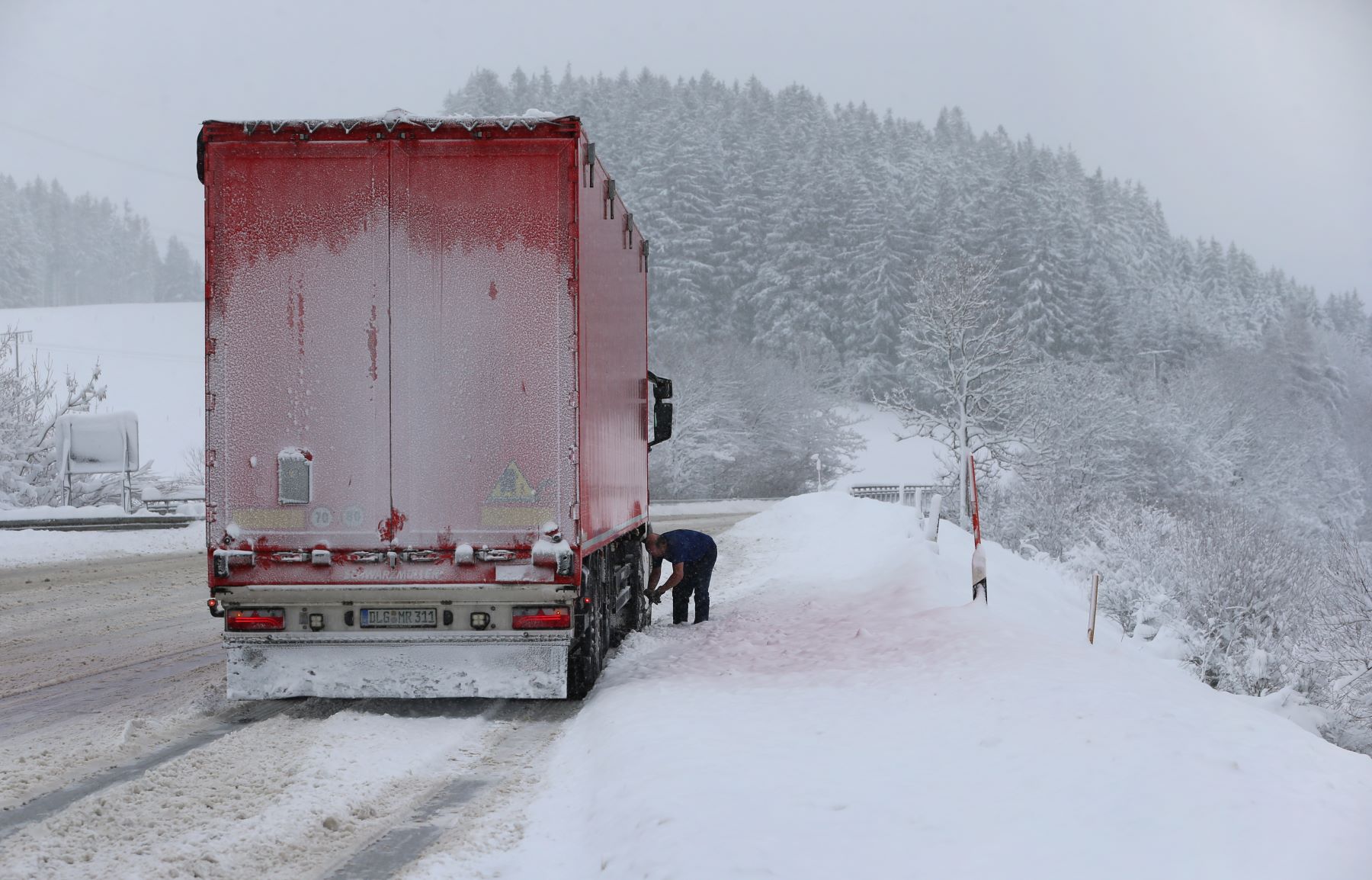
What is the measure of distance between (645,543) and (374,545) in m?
4.60

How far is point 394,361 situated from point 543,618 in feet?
6.20

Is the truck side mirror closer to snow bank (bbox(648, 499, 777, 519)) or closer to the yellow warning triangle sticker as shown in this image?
the yellow warning triangle sticker

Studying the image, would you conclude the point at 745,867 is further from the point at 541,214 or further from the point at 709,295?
the point at 709,295

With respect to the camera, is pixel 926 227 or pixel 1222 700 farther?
pixel 926 227

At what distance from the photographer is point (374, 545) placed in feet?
23.7

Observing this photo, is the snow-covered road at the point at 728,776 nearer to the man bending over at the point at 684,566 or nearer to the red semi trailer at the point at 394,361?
the red semi trailer at the point at 394,361

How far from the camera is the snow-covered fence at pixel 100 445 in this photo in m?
27.5


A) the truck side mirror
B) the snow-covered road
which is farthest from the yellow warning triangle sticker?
the truck side mirror

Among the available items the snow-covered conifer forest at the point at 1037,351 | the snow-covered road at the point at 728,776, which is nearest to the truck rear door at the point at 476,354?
the snow-covered road at the point at 728,776

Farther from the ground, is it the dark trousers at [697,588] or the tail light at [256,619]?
the tail light at [256,619]

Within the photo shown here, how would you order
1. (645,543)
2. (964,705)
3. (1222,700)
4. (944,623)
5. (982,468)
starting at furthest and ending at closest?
(982,468)
(645,543)
(944,623)
(1222,700)
(964,705)

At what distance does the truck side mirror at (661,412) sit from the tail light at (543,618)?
4904 mm

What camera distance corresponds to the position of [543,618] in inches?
294

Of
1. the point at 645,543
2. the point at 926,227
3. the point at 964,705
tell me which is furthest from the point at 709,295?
the point at 964,705
